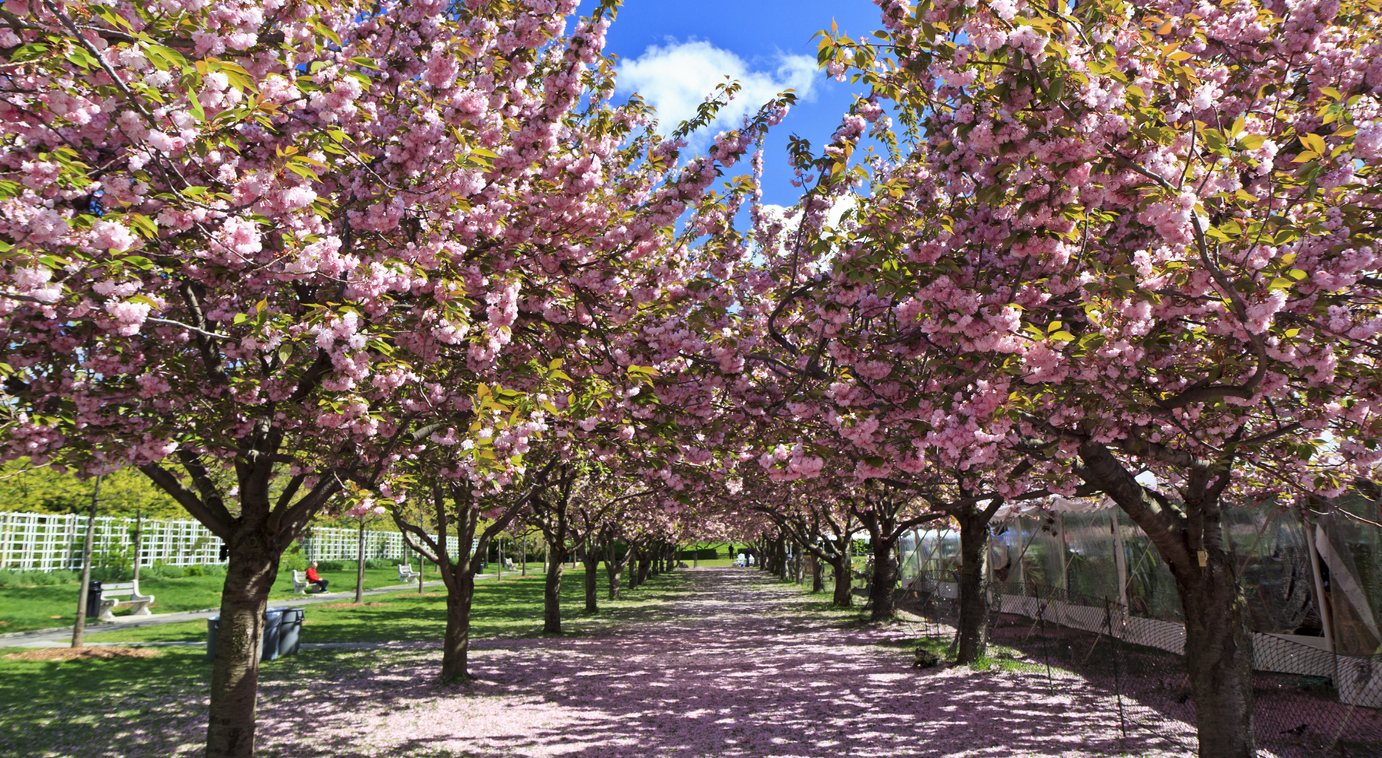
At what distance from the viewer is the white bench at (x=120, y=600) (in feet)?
65.2

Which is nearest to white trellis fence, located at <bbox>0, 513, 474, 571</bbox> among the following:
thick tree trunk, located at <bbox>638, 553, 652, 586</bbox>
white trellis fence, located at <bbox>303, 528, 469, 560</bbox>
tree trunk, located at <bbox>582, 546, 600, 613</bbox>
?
white trellis fence, located at <bbox>303, 528, 469, 560</bbox>

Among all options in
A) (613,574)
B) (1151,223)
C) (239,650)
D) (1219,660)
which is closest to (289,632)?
(239,650)

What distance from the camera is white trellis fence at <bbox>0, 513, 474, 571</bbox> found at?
2711cm

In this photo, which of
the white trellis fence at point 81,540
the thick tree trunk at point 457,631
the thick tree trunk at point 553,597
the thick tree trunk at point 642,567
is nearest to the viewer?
the thick tree trunk at point 457,631

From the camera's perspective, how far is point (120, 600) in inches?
930

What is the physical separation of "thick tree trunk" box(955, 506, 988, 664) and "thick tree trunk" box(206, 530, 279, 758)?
10585 mm

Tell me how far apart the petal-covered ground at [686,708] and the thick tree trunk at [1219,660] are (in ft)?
4.35

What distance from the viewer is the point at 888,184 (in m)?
5.22

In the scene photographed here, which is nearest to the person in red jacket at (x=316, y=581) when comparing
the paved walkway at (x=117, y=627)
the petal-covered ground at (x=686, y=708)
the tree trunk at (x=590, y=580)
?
the paved walkway at (x=117, y=627)

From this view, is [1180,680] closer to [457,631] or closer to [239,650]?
[457,631]

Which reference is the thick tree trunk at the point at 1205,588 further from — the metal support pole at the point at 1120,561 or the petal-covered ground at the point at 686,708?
the metal support pole at the point at 1120,561

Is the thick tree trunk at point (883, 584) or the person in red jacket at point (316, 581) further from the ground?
the thick tree trunk at point (883, 584)

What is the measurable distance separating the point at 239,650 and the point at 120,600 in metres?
23.4

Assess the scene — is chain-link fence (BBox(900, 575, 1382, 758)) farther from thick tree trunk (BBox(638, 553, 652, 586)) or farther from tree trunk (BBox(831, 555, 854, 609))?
thick tree trunk (BBox(638, 553, 652, 586))
